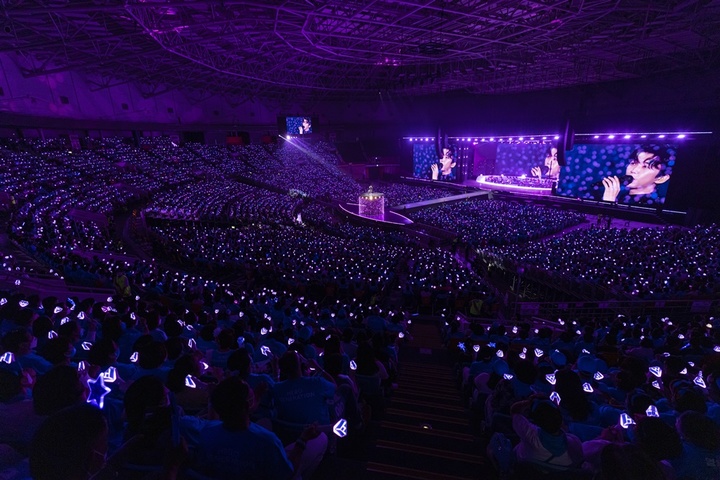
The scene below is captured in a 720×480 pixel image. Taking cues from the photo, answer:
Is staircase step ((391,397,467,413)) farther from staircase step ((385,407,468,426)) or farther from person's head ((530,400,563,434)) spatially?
person's head ((530,400,563,434))

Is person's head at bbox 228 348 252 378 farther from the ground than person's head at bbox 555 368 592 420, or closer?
farther from the ground

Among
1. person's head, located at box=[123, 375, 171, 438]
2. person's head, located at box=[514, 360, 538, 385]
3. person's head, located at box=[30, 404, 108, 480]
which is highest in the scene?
person's head, located at box=[30, 404, 108, 480]

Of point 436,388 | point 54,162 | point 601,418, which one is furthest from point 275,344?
point 54,162

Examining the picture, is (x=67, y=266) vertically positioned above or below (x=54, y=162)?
below

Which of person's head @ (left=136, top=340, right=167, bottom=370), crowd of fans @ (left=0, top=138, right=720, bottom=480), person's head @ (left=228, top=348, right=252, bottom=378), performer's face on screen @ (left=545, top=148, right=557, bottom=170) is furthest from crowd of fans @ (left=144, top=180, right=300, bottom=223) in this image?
performer's face on screen @ (left=545, top=148, right=557, bottom=170)

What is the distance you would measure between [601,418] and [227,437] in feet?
13.3

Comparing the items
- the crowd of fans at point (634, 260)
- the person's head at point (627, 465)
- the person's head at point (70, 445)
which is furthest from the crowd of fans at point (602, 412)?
the crowd of fans at point (634, 260)

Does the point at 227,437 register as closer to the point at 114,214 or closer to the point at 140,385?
the point at 140,385

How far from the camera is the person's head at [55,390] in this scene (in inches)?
101

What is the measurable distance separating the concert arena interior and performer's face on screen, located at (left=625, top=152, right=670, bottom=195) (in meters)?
0.16

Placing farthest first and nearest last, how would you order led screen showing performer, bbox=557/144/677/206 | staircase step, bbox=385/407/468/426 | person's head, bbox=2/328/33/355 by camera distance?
led screen showing performer, bbox=557/144/677/206 < staircase step, bbox=385/407/468/426 < person's head, bbox=2/328/33/355

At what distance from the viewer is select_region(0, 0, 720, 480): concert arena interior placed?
294 centimetres

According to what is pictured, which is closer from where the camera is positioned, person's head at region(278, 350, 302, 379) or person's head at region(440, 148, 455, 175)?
person's head at region(278, 350, 302, 379)

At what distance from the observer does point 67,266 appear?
38.3 ft
